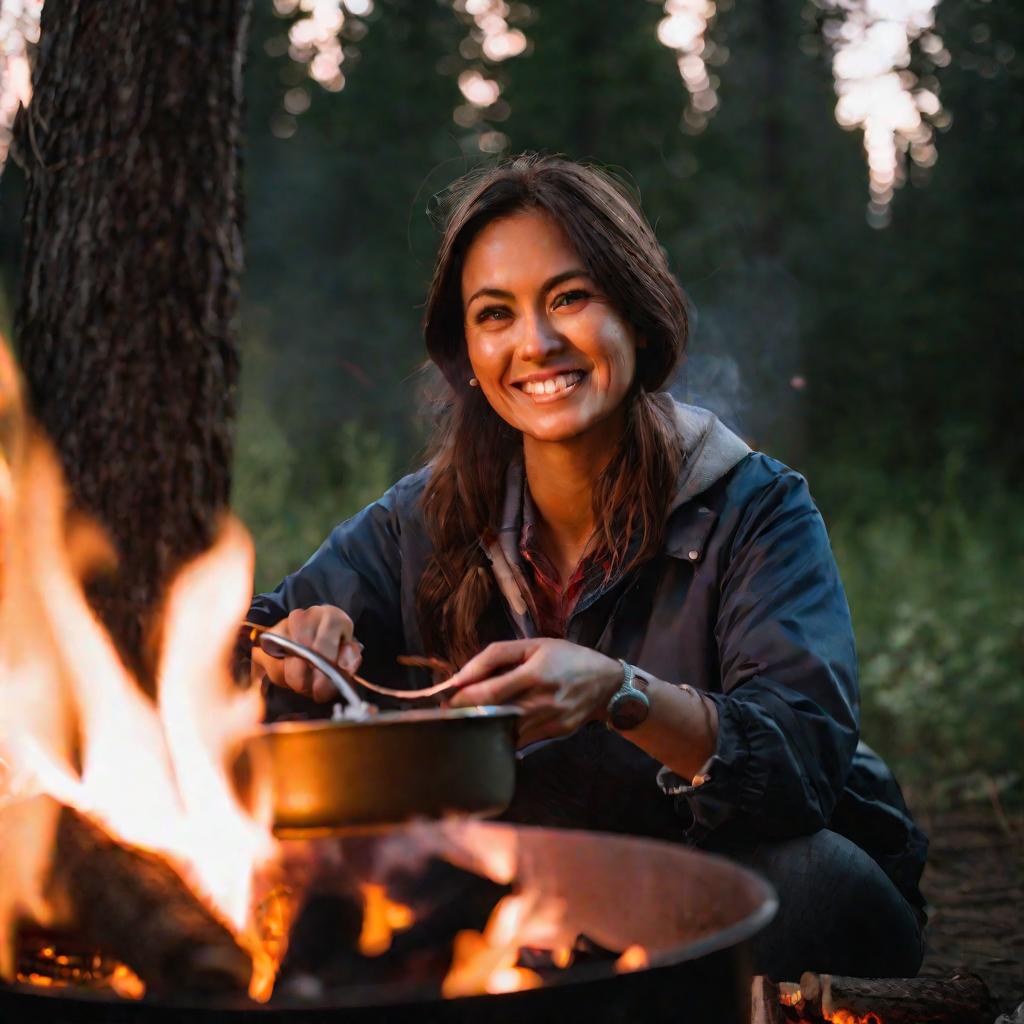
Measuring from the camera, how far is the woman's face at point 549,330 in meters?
2.63

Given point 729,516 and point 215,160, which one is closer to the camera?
point 729,516

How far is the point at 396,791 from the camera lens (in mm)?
1525

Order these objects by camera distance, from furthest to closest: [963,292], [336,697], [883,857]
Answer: [963,292], [883,857], [336,697]

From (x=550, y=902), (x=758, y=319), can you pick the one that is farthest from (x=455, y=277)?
(x=758, y=319)

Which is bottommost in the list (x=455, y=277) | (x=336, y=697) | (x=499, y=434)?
(x=336, y=697)

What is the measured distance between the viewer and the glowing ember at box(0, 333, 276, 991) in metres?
1.92

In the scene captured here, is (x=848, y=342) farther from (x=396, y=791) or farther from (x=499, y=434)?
(x=396, y=791)

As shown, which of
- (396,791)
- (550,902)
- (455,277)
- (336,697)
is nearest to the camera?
(396,791)

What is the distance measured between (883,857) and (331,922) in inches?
51.6

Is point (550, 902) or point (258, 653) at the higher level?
point (258, 653)

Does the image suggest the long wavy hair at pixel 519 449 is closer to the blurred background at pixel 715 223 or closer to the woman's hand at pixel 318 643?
the woman's hand at pixel 318 643

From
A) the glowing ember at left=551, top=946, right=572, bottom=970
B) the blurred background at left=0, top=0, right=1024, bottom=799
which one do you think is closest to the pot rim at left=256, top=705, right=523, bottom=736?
the glowing ember at left=551, top=946, right=572, bottom=970

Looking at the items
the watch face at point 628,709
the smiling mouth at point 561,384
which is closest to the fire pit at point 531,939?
the watch face at point 628,709

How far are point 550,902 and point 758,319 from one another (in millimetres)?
7735
